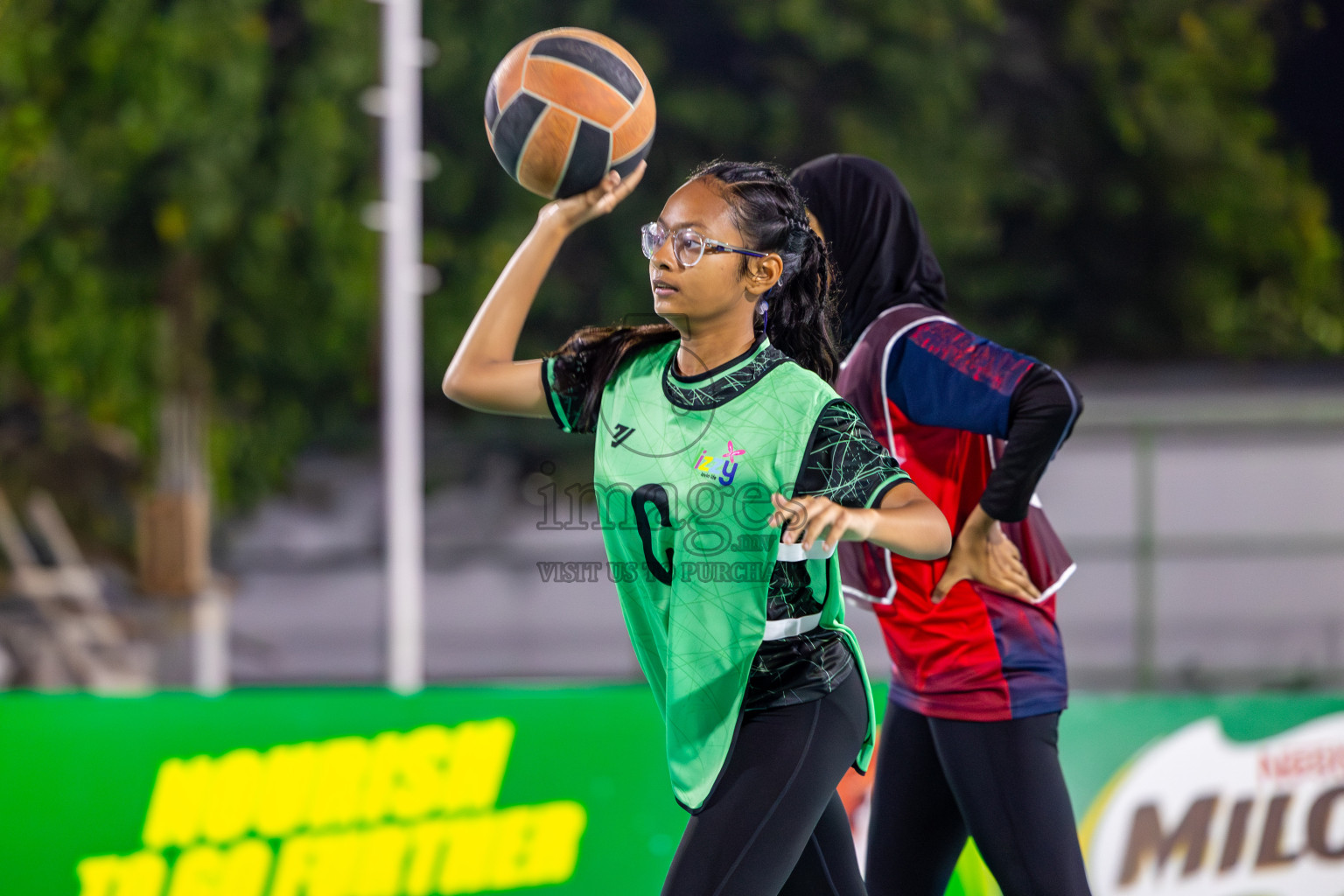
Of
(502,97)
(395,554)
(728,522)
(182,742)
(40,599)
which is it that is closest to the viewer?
(728,522)

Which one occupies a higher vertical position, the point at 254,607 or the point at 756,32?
the point at 756,32

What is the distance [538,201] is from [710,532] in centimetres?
713

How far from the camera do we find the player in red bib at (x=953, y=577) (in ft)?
7.77

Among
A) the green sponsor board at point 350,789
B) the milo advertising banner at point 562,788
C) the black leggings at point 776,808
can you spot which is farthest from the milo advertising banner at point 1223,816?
the black leggings at point 776,808

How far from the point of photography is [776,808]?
201cm

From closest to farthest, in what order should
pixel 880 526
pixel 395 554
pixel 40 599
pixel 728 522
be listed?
pixel 880 526 < pixel 728 522 < pixel 395 554 < pixel 40 599

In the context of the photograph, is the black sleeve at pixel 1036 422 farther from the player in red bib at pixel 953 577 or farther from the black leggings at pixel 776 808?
the black leggings at pixel 776 808

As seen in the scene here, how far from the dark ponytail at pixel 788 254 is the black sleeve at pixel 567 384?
1.03ft

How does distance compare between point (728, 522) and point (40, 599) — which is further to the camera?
point (40, 599)

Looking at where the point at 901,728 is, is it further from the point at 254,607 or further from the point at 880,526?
the point at 254,607

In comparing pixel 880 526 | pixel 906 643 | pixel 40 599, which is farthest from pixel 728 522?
pixel 40 599

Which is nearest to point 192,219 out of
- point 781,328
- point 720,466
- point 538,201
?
point 538,201

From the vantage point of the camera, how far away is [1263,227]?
30.4ft

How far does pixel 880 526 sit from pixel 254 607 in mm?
7631
